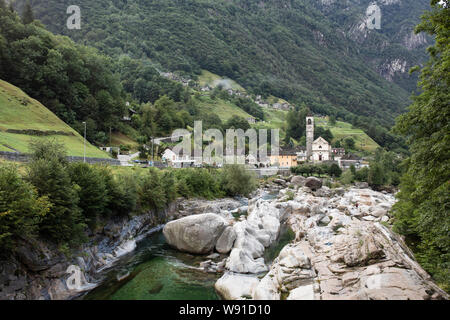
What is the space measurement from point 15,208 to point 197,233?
15920mm

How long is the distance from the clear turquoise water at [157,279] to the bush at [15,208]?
237 inches

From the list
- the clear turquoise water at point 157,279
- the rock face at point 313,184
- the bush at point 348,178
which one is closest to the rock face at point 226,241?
the clear turquoise water at point 157,279

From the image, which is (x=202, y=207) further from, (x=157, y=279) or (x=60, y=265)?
(x=60, y=265)

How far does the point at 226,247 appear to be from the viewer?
88.2 ft

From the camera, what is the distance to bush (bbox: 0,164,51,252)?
46.8 feet

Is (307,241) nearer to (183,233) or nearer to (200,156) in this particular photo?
(183,233)

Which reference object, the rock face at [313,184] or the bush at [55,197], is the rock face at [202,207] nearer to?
the bush at [55,197]

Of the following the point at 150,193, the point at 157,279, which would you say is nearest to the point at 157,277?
the point at 157,279

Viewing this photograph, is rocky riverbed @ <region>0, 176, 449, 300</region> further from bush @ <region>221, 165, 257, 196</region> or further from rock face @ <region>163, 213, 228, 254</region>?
bush @ <region>221, 165, 257, 196</region>

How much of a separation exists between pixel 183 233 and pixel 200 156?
2583 inches

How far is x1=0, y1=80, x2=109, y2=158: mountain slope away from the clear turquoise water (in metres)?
27.0

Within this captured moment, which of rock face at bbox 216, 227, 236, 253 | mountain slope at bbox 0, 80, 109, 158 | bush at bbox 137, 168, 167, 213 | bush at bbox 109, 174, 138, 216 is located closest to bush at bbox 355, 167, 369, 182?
bush at bbox 137, 168, 167, 213
